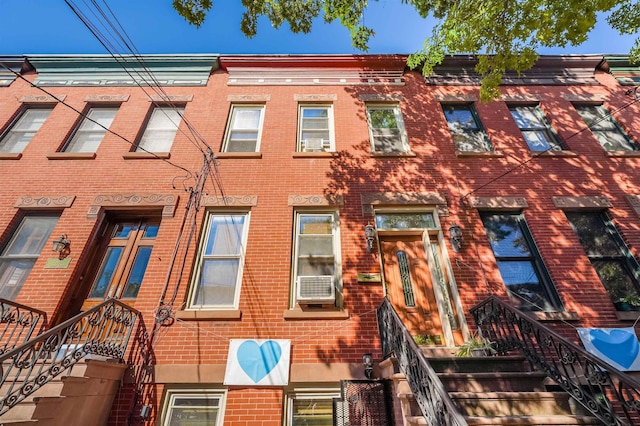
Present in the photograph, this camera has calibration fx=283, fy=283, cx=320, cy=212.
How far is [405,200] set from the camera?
6.52 meters

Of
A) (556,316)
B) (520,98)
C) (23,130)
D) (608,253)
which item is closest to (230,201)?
(23,130)

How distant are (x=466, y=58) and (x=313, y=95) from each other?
4.86 m

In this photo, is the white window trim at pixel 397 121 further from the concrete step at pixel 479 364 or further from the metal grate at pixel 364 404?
the metal grate at pixel 364 404

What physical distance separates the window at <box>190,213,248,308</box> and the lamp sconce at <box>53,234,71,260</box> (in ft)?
8.57

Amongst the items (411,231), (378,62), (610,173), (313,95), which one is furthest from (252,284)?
(610,173)

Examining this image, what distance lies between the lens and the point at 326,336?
5105mm

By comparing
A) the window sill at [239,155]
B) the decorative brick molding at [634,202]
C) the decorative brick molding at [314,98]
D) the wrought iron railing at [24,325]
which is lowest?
the wrought iron railing at [24,325]

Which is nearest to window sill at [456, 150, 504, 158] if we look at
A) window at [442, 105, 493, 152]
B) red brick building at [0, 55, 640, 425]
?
red brick building at [0, 55, 640, 425]

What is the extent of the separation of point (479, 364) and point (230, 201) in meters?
5.60

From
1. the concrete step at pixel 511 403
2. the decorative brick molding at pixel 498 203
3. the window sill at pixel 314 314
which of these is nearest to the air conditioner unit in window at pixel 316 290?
the window sill at pixel 314 314

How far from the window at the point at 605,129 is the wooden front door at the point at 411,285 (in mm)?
6105

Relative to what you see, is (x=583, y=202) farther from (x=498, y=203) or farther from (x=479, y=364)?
(x=479, y=364)

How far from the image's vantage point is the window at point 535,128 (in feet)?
25.1

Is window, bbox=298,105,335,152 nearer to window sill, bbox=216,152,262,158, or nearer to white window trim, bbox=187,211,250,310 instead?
window sill, bbox=216,152,262,158
